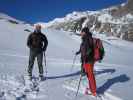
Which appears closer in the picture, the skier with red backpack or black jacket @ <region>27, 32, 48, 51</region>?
the skier with red backpack

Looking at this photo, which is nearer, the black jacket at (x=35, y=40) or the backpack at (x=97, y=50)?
the backpack at (x=97, y=50)

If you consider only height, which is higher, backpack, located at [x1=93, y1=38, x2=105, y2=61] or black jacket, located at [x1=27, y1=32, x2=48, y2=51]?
black jacket, located at [x1=27, y1=32, x2=48, y2=51]

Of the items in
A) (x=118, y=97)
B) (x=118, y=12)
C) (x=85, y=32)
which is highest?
(x=118, y=12)

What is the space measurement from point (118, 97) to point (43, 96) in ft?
8.39

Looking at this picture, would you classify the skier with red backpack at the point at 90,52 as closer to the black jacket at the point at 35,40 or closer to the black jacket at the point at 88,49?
the black jacket at the point at 88,49

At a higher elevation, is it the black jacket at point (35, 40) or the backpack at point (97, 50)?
the black jacket at point (35, 40)

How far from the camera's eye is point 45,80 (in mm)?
12266

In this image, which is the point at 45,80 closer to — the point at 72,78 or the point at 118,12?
the point at 72,78

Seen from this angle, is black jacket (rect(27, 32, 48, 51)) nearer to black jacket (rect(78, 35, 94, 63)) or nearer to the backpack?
black jacket (rect(78, 35, 94, 63))

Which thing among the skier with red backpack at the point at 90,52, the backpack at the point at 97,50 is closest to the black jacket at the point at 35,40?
the skier with red backpack at the point at 90,52

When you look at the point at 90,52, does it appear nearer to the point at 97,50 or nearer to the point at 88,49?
the point at 88,49

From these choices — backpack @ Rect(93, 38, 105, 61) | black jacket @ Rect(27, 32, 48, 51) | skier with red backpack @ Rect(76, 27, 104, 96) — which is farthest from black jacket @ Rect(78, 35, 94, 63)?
black jacket @ Rect(27, 32, 48, 51)

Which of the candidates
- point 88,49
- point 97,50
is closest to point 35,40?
point 88,49

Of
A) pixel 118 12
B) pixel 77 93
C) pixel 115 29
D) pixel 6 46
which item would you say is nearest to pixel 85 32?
pixel 77 93
